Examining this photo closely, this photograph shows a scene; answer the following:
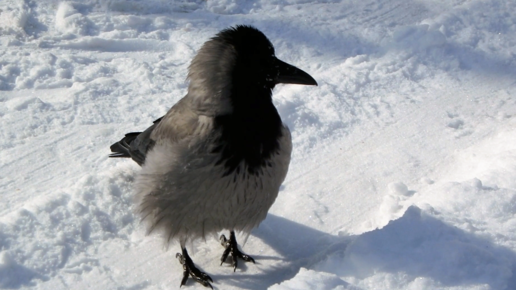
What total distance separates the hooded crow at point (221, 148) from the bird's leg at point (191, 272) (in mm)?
13

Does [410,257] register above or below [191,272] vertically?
above

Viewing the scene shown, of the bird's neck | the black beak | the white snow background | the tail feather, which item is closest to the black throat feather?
Answer: the bird's neck

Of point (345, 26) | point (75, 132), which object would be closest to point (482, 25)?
point (345, 26)

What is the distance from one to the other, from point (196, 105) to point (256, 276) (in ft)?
3.58

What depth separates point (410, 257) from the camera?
125 inches

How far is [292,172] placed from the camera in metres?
4.33

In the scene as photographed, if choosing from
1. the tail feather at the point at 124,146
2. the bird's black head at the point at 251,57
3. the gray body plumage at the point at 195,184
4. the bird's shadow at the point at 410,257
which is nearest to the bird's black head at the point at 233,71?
the bird's black head at the point at 251,57

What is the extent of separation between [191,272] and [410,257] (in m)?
1.24

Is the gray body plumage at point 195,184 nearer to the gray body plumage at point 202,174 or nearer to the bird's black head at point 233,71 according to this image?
the gray body plumage at point 202,174

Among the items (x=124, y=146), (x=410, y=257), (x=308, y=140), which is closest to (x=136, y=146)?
(x=124, y=146)

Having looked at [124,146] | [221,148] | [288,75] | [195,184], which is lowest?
[124,146]

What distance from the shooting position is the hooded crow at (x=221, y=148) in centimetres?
314

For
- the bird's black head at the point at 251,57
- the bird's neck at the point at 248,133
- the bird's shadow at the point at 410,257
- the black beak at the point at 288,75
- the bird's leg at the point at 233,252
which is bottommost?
the bird's leg at the point at 233,252

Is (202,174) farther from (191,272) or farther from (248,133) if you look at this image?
(191,272)
